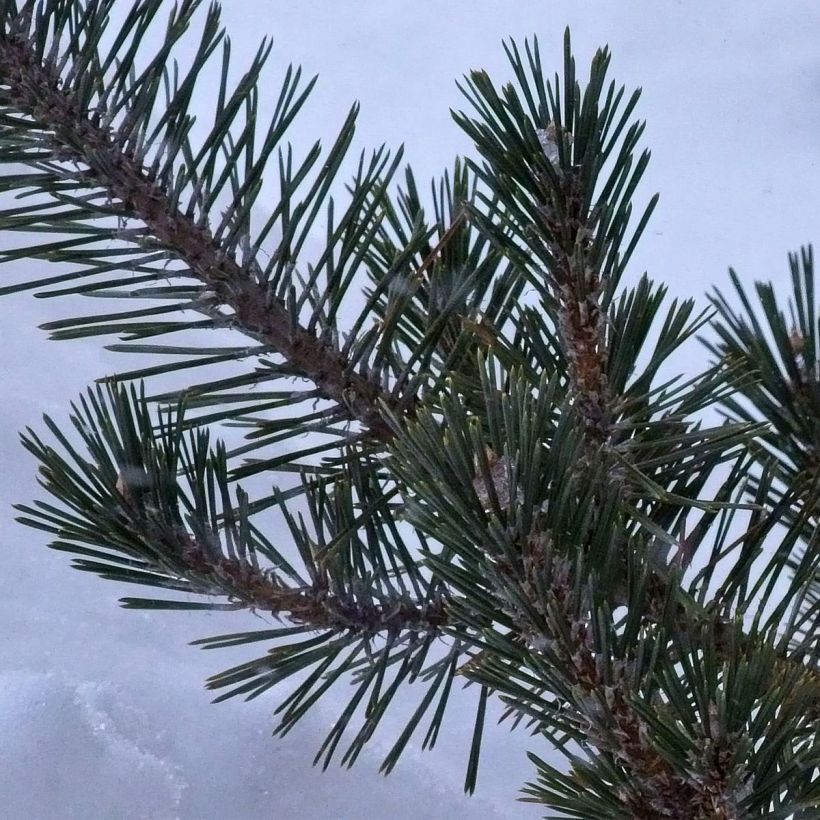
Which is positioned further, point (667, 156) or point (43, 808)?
point (667, 156)

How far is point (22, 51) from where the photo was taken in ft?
0.80

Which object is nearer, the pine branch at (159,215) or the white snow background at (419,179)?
the pine branch at (159,215)

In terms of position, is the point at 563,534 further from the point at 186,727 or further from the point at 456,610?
the point at 186,727

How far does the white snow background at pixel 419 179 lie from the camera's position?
1.61 feet

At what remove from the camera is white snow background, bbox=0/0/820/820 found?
0.49 meters

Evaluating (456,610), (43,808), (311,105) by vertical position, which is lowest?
(43,808)

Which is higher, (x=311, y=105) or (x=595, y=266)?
(x=311, y=105)

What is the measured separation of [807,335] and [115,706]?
1.26ft

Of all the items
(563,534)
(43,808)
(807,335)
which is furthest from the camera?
(43,808)

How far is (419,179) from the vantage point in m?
0.79

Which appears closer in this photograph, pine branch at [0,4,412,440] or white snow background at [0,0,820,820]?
pine branch at [0,4,412,440]

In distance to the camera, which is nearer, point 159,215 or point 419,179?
point 159,215

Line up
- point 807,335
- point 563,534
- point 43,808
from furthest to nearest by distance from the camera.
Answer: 1. point 43,808
2. point 807,335
3. point 563,534

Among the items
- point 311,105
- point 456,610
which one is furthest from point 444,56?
point 456,610
